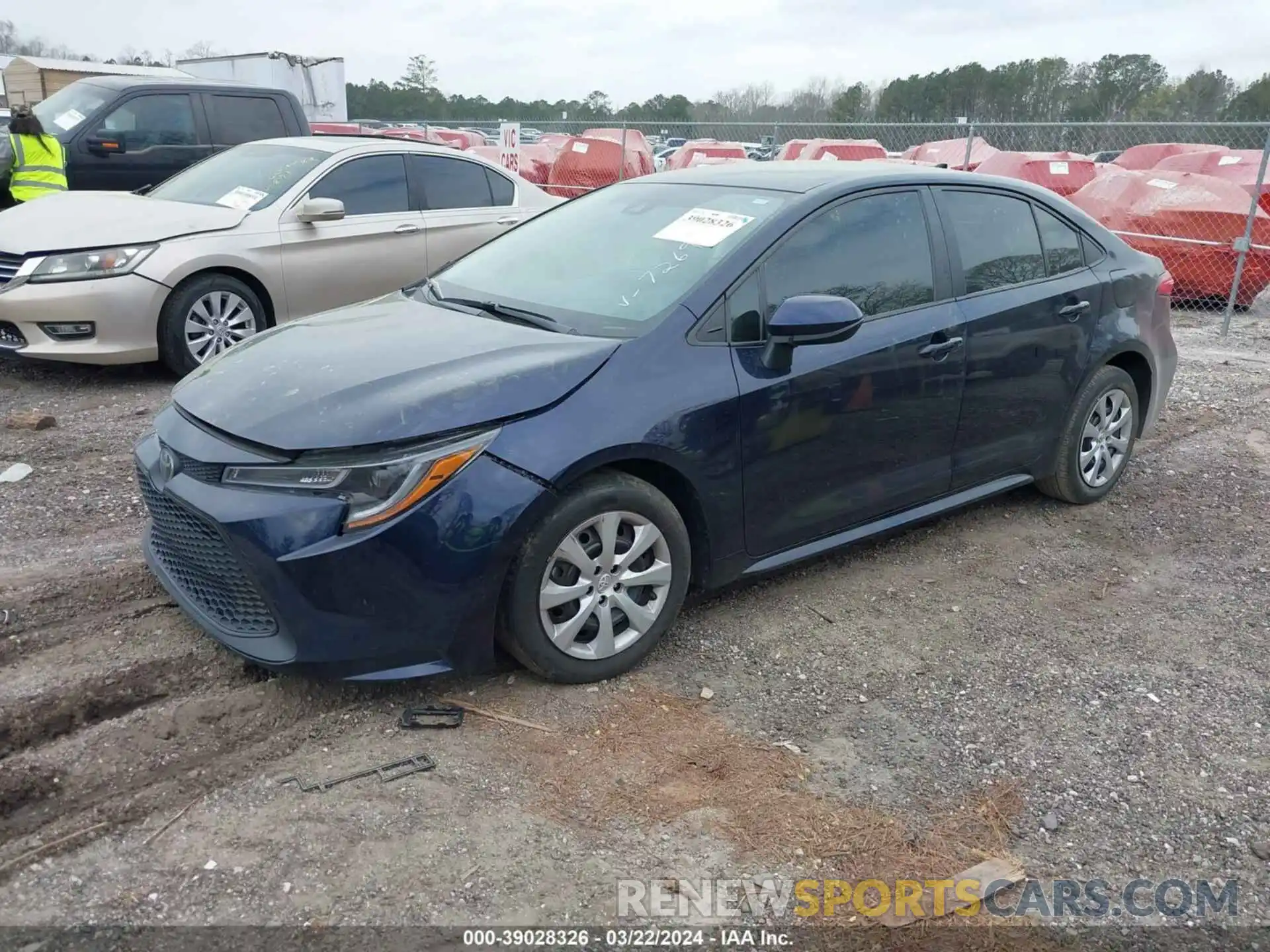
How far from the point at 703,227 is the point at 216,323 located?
4175 mm

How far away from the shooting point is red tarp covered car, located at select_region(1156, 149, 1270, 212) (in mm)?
13688

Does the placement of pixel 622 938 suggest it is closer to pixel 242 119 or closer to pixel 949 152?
pixel 242 119

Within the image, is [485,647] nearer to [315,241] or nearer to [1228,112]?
[315,241]

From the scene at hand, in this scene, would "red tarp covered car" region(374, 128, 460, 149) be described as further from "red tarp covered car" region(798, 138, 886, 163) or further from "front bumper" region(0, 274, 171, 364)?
"front bumper" region(0, 274, 171, 364)

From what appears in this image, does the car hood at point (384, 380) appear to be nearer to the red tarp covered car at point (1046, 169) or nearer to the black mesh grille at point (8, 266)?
the black mesh grille at point (8, 266)

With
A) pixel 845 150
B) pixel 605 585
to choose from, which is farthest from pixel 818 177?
pixel 845 150

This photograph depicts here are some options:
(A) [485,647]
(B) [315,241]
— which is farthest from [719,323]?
(B) [315,241]

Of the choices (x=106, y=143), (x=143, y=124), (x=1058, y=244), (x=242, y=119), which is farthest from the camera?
(x=242, y=119)

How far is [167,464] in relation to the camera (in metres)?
3.43

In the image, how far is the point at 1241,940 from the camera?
2570mm

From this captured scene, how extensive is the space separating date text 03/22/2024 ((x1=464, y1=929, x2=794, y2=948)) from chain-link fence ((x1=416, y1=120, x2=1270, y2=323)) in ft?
13.8

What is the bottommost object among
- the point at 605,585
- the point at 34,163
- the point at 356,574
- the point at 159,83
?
the point at 605,585

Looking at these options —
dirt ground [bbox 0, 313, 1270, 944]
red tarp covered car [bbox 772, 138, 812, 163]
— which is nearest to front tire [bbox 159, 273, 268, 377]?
dirt ground [bbox 0, 313, 1270, 944]

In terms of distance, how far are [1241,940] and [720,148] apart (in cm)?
1939
